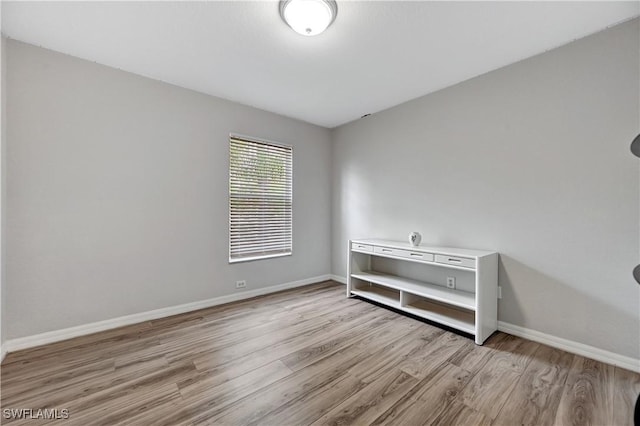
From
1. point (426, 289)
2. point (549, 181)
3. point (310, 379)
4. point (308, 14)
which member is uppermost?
point (308, 14)

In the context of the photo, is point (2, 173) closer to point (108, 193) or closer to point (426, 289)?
point (108, 193)

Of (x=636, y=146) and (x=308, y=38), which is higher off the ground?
(x=308, y=38)

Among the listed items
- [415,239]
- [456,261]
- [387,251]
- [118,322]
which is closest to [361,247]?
[387,251]

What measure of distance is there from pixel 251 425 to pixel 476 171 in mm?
2952

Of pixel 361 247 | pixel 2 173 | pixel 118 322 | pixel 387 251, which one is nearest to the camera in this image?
pixel 2 173

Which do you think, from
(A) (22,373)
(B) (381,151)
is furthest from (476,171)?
(A) (22,373)

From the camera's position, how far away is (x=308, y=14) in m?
1.84

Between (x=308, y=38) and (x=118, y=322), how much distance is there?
325 cm

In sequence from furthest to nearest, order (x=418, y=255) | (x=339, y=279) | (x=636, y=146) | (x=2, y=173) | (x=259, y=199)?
(x=339, y=279), (x=259, y=199), (x=418, y=255), (x=2, y=173), (x=636, y=146)

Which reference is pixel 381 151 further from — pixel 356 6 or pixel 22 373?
pixel 22 373

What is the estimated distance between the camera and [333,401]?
162 cm

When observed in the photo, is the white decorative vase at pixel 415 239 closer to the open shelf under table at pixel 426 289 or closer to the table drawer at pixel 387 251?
the table drawer at pixel 387 251

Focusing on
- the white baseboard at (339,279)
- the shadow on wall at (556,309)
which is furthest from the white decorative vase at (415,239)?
the white baseboard at (339,279)

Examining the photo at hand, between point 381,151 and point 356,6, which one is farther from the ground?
point 356,6
